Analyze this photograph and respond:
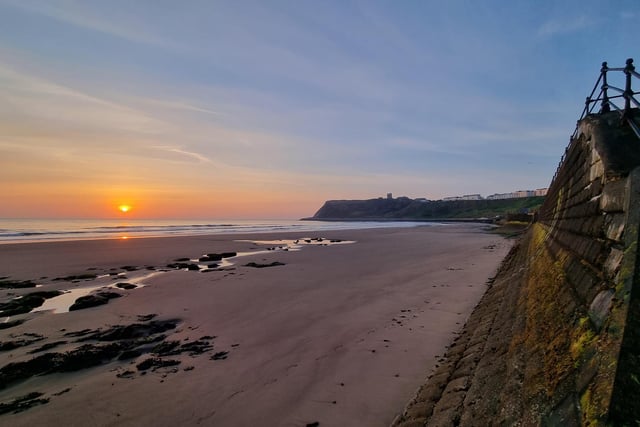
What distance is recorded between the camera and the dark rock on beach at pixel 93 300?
10288mm

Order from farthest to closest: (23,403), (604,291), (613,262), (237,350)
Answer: (237,350) < (23,403) < (613,262) < (604,291)

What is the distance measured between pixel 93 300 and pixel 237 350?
640 cm

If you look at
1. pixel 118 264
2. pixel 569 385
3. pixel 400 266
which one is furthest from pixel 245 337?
pixel 118 264

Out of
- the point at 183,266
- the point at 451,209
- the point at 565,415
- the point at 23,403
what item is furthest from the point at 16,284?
the point at 451,209

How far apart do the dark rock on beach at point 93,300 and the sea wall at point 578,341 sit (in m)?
9.81

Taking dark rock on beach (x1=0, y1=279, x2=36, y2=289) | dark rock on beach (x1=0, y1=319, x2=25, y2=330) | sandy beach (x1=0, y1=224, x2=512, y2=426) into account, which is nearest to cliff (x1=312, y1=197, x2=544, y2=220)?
sandy beach (x1=0, y1=224, x2=512, y2=426)

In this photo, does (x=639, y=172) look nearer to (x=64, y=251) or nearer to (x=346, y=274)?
(x=346, y=274)

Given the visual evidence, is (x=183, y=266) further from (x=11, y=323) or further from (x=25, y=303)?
(x=11, y=323)

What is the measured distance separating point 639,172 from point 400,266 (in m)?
14.5

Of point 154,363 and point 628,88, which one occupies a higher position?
point 628,88

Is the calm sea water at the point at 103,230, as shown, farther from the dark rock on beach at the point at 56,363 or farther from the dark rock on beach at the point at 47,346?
the dark rock on beach at the point at 56,363

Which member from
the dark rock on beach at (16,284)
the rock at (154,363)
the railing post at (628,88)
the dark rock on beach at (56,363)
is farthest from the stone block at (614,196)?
the dark rock on beach at (16,284)

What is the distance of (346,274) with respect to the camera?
49.9ft

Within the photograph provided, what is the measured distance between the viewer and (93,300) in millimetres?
10727
